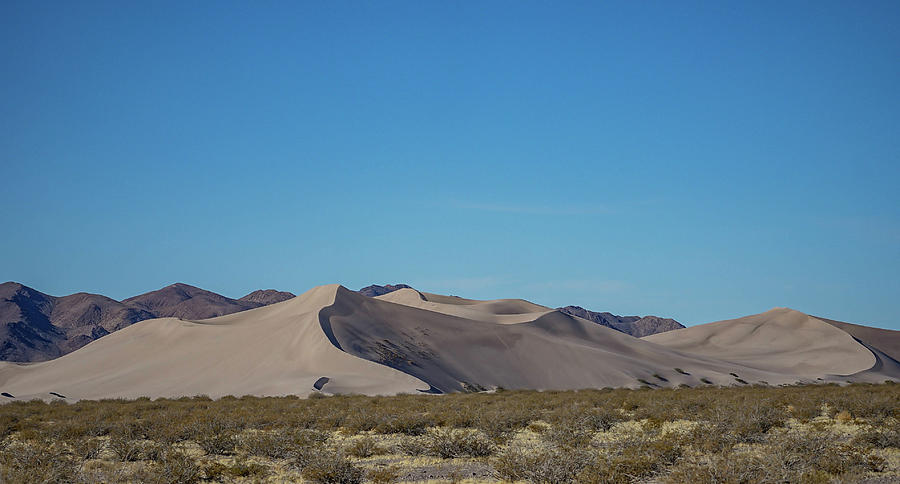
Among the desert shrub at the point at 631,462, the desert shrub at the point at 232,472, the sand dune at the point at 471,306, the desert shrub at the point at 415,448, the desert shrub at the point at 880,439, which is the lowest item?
the desert shrub at the point at 232,472

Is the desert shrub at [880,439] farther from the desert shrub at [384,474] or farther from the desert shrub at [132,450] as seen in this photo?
the desert shrub at [132,450]

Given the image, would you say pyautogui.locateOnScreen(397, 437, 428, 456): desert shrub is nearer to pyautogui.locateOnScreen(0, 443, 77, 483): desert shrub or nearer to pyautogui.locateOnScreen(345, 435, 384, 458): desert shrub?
pyautogui.locateOnScreen(345, 435, 384, 458): desert shrub

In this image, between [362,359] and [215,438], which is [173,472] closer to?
[215,438]

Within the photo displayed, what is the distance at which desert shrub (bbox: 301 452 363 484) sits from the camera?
13.3 m

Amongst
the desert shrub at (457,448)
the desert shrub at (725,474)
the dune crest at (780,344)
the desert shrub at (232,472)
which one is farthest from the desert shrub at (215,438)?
the dune crest at (780,344)

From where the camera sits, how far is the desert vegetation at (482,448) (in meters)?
12.8

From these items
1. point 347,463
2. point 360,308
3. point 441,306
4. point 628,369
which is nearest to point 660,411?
point 347,463

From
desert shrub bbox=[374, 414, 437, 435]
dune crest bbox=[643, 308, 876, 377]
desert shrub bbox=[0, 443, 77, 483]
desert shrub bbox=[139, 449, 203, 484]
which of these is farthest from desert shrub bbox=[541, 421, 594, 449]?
dune crest bbox=[643, 308, 876, 377]

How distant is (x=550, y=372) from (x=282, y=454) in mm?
66268

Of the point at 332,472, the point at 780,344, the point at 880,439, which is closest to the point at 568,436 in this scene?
the point at 332,472

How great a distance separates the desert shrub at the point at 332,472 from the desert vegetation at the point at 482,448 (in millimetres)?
27

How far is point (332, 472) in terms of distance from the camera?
13.4 metres

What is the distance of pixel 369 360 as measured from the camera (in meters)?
71.8

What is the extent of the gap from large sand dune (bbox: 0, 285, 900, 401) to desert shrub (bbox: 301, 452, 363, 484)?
1664 inches
